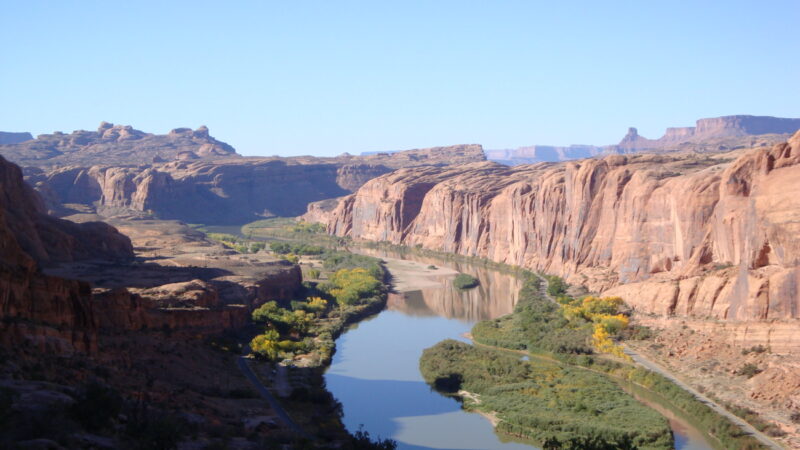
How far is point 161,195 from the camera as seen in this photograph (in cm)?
15988

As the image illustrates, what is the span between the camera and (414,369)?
52500 mm

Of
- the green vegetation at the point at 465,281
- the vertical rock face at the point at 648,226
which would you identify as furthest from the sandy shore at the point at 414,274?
the vertical rock face at the point at 648,226

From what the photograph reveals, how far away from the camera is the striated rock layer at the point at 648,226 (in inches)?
1854

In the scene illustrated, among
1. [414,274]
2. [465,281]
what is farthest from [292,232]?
[465,281]

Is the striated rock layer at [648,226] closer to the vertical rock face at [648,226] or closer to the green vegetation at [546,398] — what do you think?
the vertical rock face at [648,226]

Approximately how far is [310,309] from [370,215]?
7086cm

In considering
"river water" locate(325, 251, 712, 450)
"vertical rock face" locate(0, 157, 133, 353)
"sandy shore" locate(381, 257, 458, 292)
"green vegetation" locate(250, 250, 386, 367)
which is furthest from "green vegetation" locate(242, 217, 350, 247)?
"vertical rock face" locate(0, 157, 133, 353)

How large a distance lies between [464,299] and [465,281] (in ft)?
25.8

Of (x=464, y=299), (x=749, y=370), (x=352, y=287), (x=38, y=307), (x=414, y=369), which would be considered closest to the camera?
(x=38, y=307)

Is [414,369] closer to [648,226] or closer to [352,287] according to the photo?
[648,226]

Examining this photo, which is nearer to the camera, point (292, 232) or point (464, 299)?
point (464, 299)

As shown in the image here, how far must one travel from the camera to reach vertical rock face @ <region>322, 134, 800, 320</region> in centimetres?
4709

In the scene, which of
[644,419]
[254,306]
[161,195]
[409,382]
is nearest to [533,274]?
[254,306]

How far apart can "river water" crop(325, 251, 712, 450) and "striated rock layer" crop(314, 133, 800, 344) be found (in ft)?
26.9
